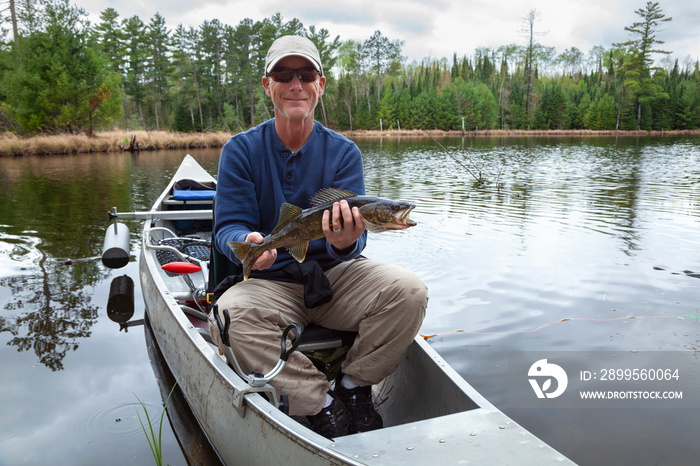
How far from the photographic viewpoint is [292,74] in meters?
2.90

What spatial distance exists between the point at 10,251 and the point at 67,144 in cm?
2515

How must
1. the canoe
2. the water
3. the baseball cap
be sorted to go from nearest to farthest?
1. the canoe
2. the baseball cap
3. the water

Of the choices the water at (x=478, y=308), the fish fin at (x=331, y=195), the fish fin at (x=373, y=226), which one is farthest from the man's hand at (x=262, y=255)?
the water at (x=478, y=308)

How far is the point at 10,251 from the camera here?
8875mm

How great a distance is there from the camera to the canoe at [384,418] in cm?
195

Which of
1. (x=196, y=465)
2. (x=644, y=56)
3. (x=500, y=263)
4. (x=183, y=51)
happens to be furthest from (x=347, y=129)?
(x=196, y=465)

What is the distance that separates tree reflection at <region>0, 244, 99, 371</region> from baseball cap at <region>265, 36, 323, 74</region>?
406cm

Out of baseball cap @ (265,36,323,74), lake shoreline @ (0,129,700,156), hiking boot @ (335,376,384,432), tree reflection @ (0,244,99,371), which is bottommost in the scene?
tree reflection @ (0,244,99,371)

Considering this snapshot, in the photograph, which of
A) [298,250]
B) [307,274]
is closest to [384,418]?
[307,274]

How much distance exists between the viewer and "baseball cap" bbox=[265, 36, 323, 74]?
9.23 feet

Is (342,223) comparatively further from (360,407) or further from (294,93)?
(360,407)

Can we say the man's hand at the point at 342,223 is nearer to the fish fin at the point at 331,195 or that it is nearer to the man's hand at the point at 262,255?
the fish fin at the point at 331,195

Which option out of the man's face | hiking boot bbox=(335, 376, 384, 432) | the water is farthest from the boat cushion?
hiking boot bbox=(335, 376, 384, 432)

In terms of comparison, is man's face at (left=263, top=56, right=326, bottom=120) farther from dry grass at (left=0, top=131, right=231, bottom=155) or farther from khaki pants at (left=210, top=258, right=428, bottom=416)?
dry grass at (left=0, top=131, right=231, bottom=155)
